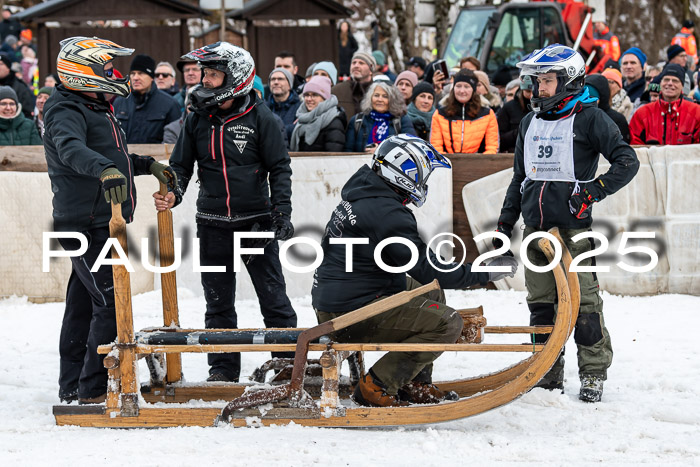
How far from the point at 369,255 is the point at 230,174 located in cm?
116

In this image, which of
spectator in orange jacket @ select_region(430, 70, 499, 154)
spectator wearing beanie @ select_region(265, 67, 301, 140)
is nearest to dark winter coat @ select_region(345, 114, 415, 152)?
spectator in orange jacket @ select_region(430, 70, 499, 154)

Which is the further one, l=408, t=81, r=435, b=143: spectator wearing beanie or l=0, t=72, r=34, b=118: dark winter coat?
l=0, t=72, r=34, b=118: dark winter coat

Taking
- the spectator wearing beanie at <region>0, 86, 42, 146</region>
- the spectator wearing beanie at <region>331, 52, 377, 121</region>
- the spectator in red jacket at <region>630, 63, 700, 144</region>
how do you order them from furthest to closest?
the spectator wearing beanie at <region>331, 52, 377, 121</region>
the spectator wearing beanie at <region>0, 86, 42, 146</region>
the spectator in red jacket at <region>630, 63, 700, 144</region>

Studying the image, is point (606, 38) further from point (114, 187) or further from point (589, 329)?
point (114, 187)

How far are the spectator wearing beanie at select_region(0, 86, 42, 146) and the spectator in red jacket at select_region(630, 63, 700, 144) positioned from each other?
19.3ft

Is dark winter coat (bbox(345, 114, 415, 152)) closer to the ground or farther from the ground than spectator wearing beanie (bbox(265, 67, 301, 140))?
closer to the ground

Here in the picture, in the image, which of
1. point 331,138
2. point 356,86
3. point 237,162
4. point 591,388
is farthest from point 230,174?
point 356,86

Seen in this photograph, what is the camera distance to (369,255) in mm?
4875

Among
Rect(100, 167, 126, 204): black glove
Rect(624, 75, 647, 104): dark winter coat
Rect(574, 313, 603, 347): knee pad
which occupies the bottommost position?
Rect(574, 313, 603, 347): knee pad

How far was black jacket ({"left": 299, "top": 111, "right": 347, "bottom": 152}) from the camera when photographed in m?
8.64

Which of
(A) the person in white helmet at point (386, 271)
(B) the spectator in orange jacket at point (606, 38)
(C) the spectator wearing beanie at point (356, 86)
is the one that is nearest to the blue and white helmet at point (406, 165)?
(A) the person in white helmet at point (386, 271)

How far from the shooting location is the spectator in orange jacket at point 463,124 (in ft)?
28.1

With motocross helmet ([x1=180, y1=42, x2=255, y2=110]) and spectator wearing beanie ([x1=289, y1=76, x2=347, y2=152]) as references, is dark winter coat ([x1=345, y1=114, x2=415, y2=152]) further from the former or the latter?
motocross helmet ([x1=180, y1=42, x2=255, y2=110])

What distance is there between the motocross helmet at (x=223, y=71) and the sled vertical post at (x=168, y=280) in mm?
569
